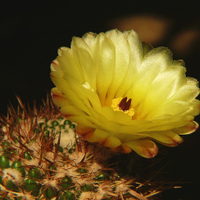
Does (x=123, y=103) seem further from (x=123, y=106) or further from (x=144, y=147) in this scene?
(x=144, y=147)

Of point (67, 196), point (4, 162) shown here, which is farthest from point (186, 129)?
point (4, 162)

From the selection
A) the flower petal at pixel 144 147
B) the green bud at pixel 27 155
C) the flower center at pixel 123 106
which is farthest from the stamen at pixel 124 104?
the green bud at pixel 27 155

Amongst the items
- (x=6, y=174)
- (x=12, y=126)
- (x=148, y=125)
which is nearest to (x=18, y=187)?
(x=6, y=174)

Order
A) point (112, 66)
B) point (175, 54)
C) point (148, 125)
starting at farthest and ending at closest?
1. point (175, 54)
2. point (112, 66)
3. point (148, 125)

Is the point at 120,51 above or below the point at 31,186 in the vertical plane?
above

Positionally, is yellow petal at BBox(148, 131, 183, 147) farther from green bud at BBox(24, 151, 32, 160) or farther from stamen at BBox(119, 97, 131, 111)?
green bud at BBox(24, 151, 32, 160)

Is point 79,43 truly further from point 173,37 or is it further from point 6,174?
point 173,37
